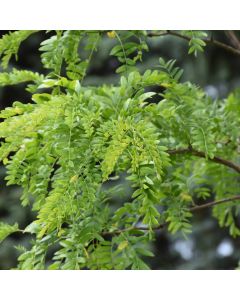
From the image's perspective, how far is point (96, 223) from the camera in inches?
47.1

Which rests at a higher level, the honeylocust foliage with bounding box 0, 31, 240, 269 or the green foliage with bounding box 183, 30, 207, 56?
the green foliage with bounding box 183, 30, 207, 56

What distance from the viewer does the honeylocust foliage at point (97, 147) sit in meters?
0.98

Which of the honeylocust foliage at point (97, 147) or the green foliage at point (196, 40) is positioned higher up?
the green foliage at point (196, 40)

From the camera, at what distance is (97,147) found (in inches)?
39.4

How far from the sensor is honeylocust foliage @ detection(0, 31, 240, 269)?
38.6 inches

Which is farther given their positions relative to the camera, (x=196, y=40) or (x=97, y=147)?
(x=196, y=40)

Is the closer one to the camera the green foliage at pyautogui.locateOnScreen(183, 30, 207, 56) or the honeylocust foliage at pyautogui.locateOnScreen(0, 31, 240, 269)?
the honeylocust foliage at pyautogui.locateOnScreen(0, 31, 240, 269)

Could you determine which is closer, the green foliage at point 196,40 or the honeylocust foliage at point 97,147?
the honeylocust foliage at point 97,147

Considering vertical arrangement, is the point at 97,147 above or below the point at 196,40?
below
